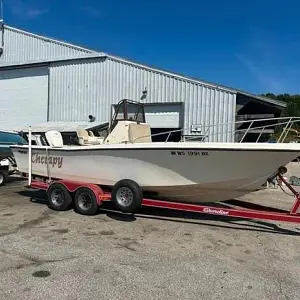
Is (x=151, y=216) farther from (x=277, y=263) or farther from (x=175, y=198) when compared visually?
(x=277, y=263)

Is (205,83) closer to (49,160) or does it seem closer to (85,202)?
(49,160)

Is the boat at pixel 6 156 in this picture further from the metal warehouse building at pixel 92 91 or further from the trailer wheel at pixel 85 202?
the metal warehouse building at pixel 92 91

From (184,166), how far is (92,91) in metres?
15.2

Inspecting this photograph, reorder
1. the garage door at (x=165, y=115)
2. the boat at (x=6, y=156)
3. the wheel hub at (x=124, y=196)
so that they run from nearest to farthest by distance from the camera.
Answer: the wheel hub at (x=124, y=196) < the boat at (x=6, y=156) < the garage door at (x=165, y=115)

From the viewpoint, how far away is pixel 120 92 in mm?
20938

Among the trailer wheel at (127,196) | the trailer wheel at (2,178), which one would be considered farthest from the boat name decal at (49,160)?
the trailer wheel at (2,178)

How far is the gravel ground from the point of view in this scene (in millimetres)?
4297

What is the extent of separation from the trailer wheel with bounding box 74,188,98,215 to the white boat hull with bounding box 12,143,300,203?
0.45m

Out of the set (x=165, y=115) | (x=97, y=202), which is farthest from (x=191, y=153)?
(x=165, y=115)

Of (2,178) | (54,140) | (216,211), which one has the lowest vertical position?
(2,178)

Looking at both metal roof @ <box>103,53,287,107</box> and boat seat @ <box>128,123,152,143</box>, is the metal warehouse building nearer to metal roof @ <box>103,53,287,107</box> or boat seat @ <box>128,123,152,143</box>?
metal roof @ <box>103,53,287,107</box>

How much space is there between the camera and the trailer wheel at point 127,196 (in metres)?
7.56

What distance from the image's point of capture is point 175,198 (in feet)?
27.2

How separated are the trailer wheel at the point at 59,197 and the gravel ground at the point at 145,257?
0.22 metres
